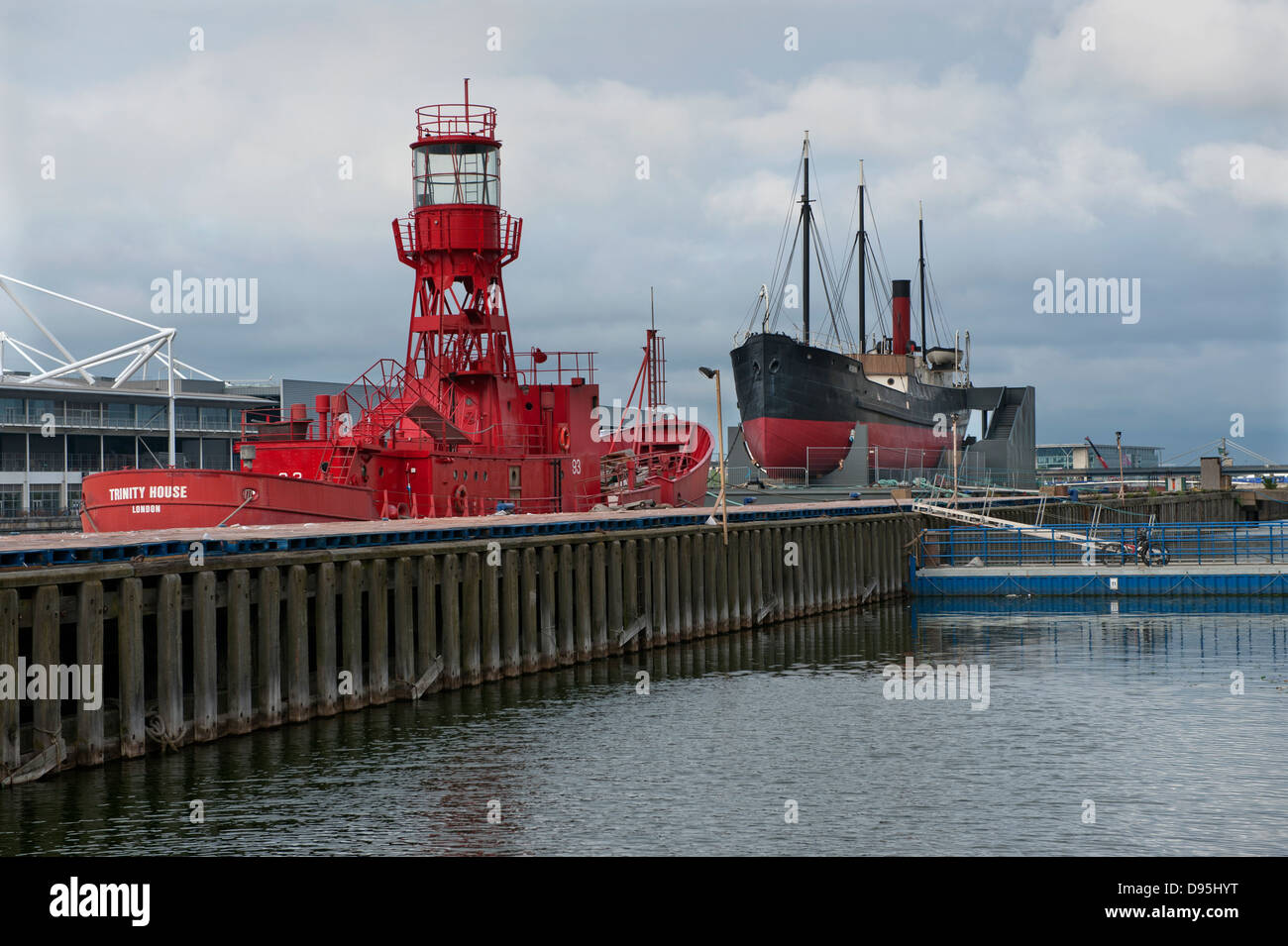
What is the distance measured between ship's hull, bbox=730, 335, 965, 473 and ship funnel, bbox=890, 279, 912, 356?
13.6 metres

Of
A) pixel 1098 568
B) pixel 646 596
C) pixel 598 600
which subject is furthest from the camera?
pixel 1098 568

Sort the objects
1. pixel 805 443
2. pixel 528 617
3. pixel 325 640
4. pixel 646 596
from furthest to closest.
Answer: pixel 805 443, pixel 646 596, pixel 528 617, pixel 325 640

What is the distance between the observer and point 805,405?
77.1 metres

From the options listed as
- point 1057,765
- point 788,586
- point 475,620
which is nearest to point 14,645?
point 475,620

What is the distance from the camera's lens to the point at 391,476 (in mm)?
40188

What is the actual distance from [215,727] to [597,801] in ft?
23.7

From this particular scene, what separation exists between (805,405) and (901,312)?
25537mm

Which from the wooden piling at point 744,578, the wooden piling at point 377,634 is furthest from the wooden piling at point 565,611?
the wooden piling at point 744,578

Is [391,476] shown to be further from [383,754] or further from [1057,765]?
[1057,765]

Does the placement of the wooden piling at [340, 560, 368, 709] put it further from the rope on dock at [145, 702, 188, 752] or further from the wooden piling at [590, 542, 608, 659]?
the wooden piling at [590, 542, 608, 659]

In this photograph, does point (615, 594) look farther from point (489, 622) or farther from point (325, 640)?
point (325, 640)

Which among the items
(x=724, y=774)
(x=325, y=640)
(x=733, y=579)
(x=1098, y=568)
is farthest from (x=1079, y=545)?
(x=325, y=640)

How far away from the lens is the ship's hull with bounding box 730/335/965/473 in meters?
76.3

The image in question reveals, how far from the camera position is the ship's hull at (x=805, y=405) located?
76.3 meters
